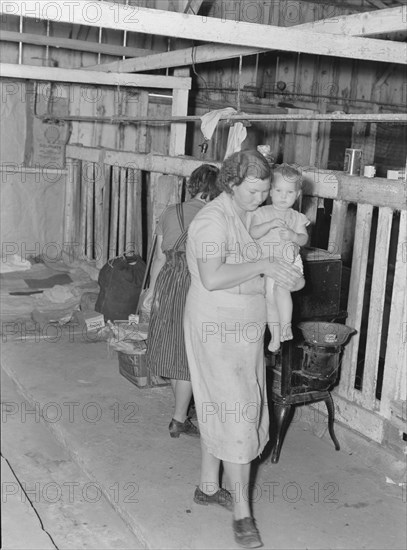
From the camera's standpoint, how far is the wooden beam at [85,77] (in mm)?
6109

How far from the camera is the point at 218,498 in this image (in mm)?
3488


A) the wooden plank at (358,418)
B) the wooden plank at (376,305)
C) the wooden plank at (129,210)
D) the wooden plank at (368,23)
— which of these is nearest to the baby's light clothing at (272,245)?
Answer: the wooden plank at (376,305)

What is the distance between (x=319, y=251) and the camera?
4312 millimetres

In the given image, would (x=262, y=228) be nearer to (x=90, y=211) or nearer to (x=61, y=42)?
(x=61, y=42)

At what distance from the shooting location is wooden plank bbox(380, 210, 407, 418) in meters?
3.86

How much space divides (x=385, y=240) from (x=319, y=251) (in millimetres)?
443

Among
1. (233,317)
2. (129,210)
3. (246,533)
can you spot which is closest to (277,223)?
(233,317)

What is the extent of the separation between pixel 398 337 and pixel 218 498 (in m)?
1.36

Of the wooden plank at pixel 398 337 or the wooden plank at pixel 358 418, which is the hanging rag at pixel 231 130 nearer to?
the wooden plank at pixel 398 337

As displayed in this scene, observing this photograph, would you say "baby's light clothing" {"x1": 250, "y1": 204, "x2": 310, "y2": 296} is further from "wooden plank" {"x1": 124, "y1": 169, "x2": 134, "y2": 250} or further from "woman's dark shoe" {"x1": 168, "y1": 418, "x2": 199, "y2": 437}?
"wooden plank" {"x1": 124, "y1": 169, "x2": 134, "y2": 250}

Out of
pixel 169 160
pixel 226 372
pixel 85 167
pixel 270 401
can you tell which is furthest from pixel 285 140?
pixel 226 372

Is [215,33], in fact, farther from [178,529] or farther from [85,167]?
[85,167]

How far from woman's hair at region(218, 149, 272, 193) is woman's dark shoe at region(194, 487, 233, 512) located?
155cm

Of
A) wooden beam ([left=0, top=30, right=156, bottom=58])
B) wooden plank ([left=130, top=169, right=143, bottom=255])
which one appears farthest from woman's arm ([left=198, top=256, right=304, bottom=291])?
wooden beam ([left=0, top=30, right=156, bottom=58])
